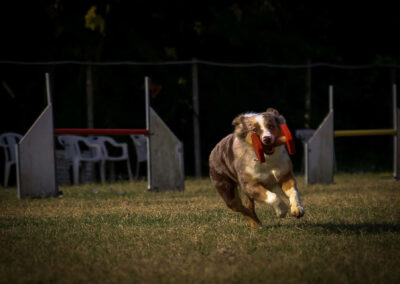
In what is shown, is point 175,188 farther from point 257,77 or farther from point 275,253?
point 257,77

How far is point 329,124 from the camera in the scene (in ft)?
28.6

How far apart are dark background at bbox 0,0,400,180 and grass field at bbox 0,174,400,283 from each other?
4.97 meters

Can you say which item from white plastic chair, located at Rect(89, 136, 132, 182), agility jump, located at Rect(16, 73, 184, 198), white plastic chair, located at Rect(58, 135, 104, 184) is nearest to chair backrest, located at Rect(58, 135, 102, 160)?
white plastic chair, located at Rect(58, 135, 104, 184)

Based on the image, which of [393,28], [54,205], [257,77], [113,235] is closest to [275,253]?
[113,235]

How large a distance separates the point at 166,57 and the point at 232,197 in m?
7.59

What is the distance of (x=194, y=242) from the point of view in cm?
404

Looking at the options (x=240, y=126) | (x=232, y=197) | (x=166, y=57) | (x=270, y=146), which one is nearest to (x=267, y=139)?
(x=270, y=146)

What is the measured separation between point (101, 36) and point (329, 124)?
5.18m

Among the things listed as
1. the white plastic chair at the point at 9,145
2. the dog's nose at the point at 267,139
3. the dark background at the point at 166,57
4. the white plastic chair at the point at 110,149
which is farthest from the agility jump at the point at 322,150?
the white plastic chair at the point at 9,145

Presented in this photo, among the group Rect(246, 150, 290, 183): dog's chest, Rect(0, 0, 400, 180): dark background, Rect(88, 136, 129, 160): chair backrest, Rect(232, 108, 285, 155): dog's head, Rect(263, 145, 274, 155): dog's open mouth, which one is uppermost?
Rect(0, 0, 400, 180): dark background

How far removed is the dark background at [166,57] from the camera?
11078 mm

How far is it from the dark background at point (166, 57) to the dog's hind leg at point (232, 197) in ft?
21.2

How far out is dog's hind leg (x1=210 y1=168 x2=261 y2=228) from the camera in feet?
15.5

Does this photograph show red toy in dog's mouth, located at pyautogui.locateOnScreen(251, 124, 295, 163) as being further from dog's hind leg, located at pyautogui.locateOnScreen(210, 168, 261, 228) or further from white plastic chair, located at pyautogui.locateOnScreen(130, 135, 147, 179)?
white plastic chair, located at pyautogui.locateOnScreen(130, 135, 147, 179)
